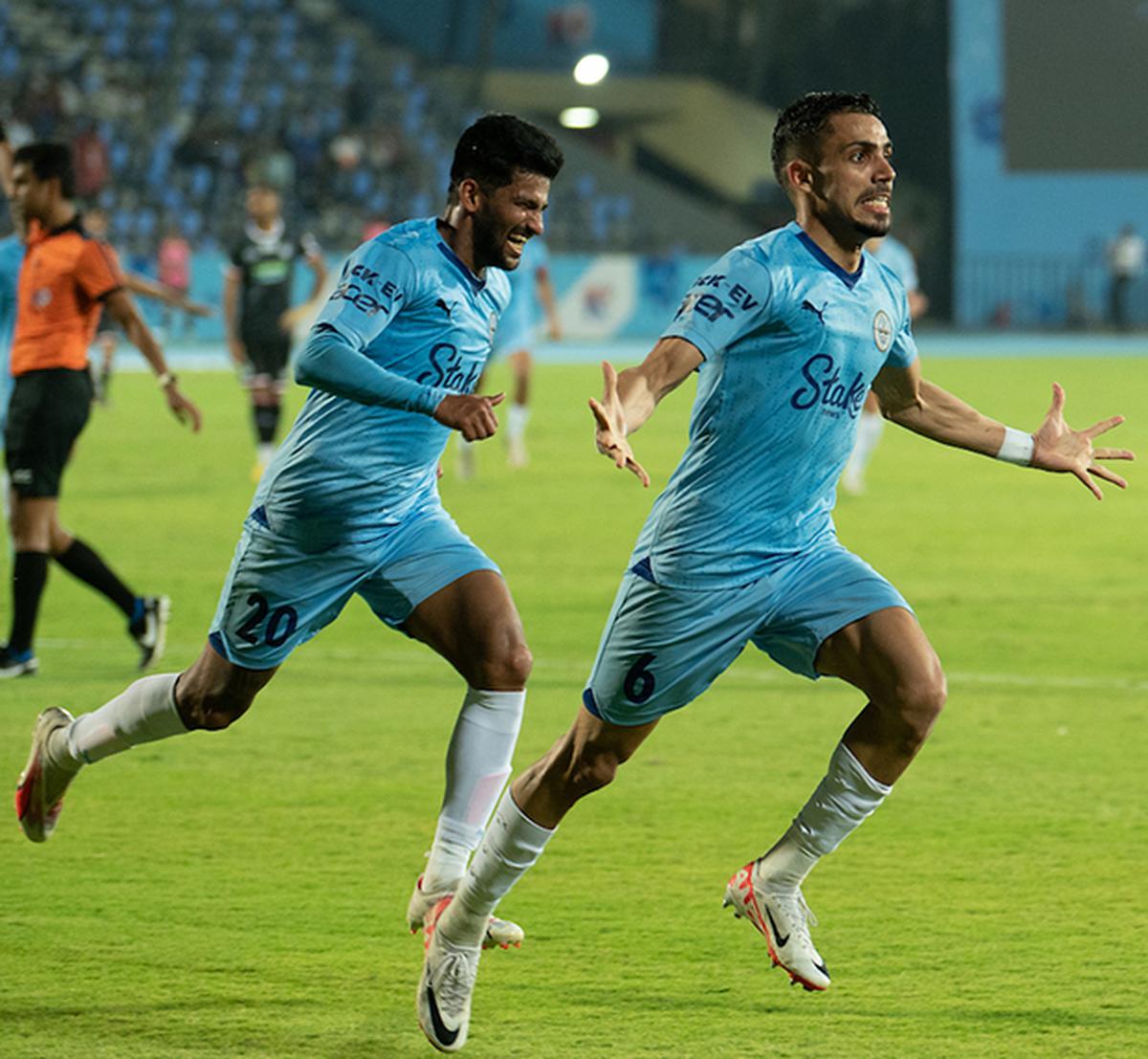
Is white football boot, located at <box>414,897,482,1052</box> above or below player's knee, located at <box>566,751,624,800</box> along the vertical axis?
below

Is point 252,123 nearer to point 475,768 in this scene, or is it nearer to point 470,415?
point 475,768

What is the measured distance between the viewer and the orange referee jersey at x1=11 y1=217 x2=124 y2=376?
9289mm

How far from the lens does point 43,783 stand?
6.18 m

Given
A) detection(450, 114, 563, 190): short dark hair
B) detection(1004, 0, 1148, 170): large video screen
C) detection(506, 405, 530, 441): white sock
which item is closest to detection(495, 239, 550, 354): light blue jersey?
detection(506, 405, 530, 441): white sock

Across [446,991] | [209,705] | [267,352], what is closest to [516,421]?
[267,352]

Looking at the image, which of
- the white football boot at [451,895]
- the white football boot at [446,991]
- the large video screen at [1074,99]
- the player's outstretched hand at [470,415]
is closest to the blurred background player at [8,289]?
the white football boot at [451,895]

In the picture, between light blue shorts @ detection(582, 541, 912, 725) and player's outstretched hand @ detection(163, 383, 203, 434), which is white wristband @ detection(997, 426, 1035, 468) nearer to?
light blue shorts @ detection(582, 541, 912, 725)

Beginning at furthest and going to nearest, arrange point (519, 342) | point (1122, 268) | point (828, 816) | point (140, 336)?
1. point (1122, 268)
2. point (519, 342)
3. point (140, 336)
4. point (828, 816)

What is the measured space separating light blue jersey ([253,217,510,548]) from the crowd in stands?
31.1m

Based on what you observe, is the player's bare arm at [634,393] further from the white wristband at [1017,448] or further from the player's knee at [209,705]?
the player's knee at [209,705]

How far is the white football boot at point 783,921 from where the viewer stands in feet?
16.5

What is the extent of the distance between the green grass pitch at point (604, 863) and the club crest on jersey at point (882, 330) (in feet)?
5.08

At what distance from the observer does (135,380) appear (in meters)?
31.7

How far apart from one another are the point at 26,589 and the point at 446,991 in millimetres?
5004
